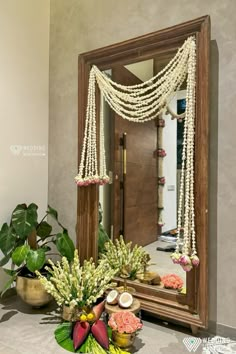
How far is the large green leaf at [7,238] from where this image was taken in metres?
1.78

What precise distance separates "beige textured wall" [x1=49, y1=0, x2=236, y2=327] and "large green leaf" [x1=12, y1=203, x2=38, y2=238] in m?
0.38

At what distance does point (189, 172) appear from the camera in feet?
5.03

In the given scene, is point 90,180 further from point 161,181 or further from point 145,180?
point 161,181

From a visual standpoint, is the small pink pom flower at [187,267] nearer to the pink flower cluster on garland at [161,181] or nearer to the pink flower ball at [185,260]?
the pink flower ball at [185,260]

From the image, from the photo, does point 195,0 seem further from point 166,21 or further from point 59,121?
point 59,121

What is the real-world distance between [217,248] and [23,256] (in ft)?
3.73

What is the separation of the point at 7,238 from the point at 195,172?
1233 millimetres

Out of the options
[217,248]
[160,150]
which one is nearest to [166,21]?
[160,150]

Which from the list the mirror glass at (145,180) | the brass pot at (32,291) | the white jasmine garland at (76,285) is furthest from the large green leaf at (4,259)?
the mirror glass at (145,180)

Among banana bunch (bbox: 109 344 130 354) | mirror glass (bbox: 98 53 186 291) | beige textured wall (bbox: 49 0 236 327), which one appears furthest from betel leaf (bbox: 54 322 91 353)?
beige textured wall (bbox: 49 0 236 327)

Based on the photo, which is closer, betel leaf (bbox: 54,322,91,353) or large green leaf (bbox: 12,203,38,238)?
betel leaf (bbox: 54,322,91,353)
